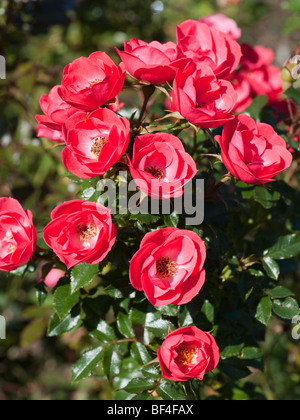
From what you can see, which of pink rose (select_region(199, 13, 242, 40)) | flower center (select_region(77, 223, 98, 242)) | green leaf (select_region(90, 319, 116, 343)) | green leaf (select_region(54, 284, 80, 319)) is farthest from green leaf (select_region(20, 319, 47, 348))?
pink rose (select_region(199, 13, 242, 40))

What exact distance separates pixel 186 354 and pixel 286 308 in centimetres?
25

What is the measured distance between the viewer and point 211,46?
830 mm

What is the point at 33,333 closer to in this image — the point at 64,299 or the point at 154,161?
the point at 64,299

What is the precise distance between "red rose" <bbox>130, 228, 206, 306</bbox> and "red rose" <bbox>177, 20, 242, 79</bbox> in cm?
32

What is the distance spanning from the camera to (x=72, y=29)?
110 inches

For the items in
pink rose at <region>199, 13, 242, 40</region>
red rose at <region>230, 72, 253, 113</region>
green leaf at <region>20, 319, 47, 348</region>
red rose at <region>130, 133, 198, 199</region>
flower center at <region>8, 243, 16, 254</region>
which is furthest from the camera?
green leaf at <region>20, 319, 47, 348</region>

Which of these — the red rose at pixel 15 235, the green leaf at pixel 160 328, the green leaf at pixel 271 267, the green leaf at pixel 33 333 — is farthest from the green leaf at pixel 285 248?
the green leaf at pixel 33 333

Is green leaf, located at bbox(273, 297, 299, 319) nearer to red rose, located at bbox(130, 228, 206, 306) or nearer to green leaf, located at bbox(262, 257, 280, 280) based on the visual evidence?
green leaf, located at bbox(262, 257, 280, 280)

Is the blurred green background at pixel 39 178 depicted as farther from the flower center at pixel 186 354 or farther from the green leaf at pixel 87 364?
the flower center at pixel 186 354

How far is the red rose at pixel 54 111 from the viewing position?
0.78 meters

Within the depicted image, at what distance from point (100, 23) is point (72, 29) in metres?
0.18

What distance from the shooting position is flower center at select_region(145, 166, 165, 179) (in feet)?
2.45

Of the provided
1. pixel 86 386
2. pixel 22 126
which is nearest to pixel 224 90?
pixel 22 126

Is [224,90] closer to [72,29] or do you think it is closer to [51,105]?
[51,105]
